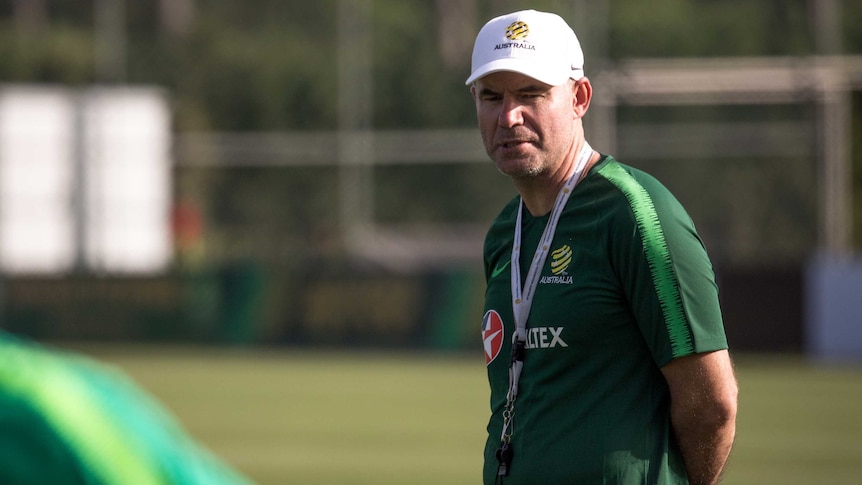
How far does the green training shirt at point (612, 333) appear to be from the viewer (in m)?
3.34

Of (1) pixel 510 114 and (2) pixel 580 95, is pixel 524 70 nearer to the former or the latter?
(1) pixel 510 114

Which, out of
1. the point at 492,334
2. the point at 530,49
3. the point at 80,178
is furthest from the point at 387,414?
the point at 80,178

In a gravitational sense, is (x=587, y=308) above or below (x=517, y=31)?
below

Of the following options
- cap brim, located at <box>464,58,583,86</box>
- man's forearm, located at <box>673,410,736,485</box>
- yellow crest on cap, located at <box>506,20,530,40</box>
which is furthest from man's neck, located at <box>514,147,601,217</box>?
man's forearm, located at <box>673,410,736,485</box>

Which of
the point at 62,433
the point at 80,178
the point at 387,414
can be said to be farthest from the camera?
the point at 80,178

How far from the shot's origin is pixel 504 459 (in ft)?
11.9

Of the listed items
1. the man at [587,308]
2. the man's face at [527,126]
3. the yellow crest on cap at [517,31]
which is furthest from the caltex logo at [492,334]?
the yellow crest on cap at [517,31]

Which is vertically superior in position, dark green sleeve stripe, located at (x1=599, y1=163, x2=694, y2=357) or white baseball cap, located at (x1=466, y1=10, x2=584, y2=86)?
white baseball cap, located at (x1=466, y1=10, x2=584, y2=86)

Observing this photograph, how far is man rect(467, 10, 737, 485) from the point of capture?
3355 millimetres

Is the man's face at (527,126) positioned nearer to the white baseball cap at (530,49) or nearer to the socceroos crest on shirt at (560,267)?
the white baseball cap at (530,49)

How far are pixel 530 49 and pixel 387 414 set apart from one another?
12.0m

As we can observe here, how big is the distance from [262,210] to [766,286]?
11636 mm

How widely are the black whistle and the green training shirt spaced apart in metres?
0.02

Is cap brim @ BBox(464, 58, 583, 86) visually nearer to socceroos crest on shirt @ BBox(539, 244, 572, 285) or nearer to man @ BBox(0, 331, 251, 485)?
socceroos crest on shirt @ BBox(539, 244, 572, 285)
